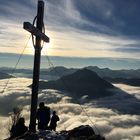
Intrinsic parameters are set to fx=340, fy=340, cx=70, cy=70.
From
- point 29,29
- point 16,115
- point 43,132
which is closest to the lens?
point 29,29

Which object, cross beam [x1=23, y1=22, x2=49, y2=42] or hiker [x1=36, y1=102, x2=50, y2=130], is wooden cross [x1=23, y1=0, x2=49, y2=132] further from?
hiker [x1=36, y1=102, x2=50, y2=130]

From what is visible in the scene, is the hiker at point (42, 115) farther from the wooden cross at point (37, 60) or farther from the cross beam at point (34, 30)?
the cross beam at point (34, 30)

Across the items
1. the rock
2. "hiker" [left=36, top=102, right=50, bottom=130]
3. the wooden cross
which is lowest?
the rock

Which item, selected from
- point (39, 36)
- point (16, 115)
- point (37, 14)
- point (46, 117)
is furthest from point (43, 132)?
point (16, 115)

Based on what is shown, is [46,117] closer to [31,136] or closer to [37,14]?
[31,136]

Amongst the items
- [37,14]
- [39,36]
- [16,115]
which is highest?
[37,14]

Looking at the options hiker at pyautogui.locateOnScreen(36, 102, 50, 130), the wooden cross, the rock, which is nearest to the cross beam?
the wooden cross

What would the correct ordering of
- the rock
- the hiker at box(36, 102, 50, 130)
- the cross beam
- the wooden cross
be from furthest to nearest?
the hiker at box(36, 102, 50, 130) < the wooden cross < the rock < the cross beam

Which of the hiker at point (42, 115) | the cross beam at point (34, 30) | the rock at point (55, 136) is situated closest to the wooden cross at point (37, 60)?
the cross beam at point (34, 30)
